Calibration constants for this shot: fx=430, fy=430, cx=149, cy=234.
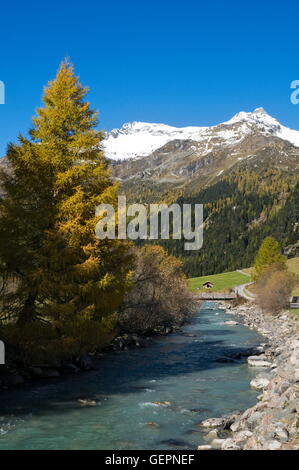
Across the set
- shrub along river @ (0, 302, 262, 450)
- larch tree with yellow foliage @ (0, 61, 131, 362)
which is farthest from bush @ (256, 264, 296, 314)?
larch tree with yellow foliage @ (0, 61, 131, 362)

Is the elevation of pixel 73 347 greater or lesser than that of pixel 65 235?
lesser

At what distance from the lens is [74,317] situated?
20.4m

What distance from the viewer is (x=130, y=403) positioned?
17.4 m

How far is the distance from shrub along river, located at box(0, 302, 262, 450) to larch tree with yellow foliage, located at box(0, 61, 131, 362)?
286cm

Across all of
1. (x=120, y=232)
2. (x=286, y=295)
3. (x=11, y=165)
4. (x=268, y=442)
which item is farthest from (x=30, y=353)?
(x=286, y=295)

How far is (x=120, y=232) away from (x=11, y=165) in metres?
6.39

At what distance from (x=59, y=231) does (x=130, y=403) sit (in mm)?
8249

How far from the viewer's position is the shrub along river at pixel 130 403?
13164 mm

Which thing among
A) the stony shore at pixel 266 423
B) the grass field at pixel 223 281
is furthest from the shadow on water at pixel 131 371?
the grass field at pixel 223 281

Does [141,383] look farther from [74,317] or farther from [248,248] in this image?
[248,248]

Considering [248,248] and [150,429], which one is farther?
[248,248]

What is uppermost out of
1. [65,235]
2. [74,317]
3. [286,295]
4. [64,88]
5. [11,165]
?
[64,88]

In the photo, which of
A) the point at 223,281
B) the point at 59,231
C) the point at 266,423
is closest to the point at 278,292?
the point at 59,231

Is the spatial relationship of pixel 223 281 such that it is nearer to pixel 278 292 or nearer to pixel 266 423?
pixel 278 292
